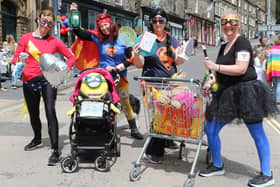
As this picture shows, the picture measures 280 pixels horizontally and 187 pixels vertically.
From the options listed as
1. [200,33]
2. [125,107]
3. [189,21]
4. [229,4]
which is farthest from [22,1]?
[229,4]

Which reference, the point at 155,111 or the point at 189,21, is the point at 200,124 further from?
the point at 189,21

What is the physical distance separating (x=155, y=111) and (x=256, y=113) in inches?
43.6

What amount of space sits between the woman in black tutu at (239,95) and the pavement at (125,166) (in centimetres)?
56

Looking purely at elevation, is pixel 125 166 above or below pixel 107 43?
below

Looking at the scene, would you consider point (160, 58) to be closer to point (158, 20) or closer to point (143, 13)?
point (158, 20)

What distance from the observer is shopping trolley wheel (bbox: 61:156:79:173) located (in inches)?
166

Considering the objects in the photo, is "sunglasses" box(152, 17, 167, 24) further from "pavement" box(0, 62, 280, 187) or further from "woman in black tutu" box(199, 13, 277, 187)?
"pavement" box(0, 62, 280, 187)

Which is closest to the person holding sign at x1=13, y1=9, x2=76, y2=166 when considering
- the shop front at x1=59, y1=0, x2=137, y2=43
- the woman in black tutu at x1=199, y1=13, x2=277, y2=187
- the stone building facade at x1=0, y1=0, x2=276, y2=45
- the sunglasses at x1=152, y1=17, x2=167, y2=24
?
the sunglasses at x1=152, y1=17, x2=167, y2=24

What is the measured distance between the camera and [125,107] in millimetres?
5855

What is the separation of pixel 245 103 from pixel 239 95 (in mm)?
112

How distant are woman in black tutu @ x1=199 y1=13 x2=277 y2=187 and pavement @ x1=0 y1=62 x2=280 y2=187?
558mm

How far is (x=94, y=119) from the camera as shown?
14.3 feet

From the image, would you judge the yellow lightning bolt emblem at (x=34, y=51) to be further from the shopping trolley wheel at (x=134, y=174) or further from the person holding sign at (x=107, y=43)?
the shopping trolley wheel at (x=134, y=174)

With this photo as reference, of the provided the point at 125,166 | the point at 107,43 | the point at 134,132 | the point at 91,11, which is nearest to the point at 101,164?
the point at 125,166
